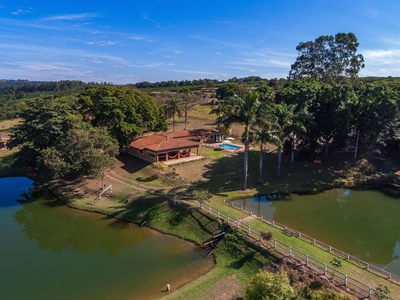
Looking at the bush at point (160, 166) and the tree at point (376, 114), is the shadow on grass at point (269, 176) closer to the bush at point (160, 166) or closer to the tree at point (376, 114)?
the tree at point (376, 114)

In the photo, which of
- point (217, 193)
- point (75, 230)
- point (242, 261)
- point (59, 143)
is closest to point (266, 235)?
point (242, 261)

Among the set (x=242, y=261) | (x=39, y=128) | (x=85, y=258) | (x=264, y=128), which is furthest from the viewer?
(x=39, y=128)

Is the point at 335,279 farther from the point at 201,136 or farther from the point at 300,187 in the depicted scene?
the point at 201,136

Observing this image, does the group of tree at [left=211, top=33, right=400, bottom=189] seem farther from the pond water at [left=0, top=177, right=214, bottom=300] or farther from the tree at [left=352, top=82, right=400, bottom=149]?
the pond water at [left=0, top=177, right=214, bottom=300]

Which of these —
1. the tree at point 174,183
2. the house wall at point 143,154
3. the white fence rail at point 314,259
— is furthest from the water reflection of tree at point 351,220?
the house wall at point 143,154

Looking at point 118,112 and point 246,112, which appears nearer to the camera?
point 246,112

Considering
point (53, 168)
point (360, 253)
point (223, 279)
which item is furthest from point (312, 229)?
point (53, 168)

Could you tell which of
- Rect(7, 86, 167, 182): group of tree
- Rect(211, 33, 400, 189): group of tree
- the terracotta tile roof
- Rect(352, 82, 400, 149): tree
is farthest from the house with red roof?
Rect(352, 82, 400, 149): tree

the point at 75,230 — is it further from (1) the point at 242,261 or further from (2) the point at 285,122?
(2) the point at 285,122

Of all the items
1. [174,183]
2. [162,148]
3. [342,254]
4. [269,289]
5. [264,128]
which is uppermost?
[264,128]
